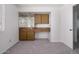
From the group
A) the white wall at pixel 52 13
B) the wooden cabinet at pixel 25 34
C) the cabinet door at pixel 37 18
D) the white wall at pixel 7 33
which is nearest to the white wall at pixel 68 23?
the white wall at pixel 52 13

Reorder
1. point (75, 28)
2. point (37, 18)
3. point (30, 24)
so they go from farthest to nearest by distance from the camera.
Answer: point (37, 18), point (30, 24), point (75, 28)

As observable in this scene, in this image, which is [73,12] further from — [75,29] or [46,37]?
[46,37]

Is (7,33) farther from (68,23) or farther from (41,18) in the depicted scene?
(41,18)

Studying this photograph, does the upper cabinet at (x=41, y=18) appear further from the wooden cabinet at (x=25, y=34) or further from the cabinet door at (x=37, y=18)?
the wooden cabinet at (x=25, y=34)

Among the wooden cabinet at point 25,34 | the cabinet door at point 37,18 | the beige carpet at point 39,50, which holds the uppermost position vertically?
the cabinet door at point 37,18

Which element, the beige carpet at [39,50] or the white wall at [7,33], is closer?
the white wall at [7,33]

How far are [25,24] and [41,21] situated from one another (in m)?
1.25

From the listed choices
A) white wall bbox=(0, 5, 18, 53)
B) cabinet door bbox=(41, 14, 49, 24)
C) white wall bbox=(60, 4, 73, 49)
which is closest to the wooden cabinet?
cabinet door bbox=(41, 14, 49, 24)

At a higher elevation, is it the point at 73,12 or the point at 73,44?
the point at 73,12

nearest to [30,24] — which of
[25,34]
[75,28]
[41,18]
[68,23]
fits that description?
[25,34]

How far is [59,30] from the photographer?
7285 mm

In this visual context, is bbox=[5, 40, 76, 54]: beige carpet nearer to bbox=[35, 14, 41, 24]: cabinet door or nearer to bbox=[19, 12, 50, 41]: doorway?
bbox=[19, 12, 50, 41]: doorway

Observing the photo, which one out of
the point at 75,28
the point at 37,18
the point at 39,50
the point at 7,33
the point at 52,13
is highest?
the point at 52,13
